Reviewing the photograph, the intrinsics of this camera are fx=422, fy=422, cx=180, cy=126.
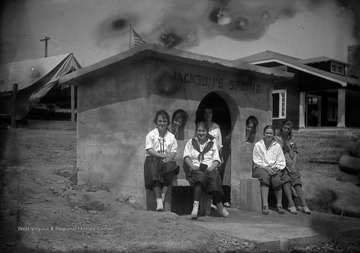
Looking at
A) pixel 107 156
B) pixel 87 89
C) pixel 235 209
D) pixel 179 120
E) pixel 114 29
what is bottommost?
pixel 235 209

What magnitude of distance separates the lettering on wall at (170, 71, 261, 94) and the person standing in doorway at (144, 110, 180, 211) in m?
0.74

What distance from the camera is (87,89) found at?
7.68 meters

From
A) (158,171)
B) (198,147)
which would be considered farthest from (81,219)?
(198,147)

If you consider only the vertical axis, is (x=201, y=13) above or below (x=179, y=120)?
above

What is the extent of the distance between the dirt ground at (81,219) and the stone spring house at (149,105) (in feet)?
1.83

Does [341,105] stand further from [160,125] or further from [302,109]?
[160,125]

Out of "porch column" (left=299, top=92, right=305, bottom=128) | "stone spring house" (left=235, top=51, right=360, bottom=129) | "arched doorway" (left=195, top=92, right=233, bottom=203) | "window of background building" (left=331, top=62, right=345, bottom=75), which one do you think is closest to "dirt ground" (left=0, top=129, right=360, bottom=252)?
"arched doorway" (left=195, top=92, right=233, bottom=203)

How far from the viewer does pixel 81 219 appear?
16.8 feet

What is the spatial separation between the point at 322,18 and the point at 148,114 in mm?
2763

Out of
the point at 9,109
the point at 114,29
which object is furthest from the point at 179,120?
the point at 9,109

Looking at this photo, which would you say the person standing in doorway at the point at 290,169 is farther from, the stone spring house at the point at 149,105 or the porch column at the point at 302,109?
the porch column at the point at 302,109

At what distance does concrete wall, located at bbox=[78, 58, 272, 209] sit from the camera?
250 inches

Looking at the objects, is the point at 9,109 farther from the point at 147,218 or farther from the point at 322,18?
the point at 322,18

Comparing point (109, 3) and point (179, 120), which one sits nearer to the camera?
point (109, 3)
